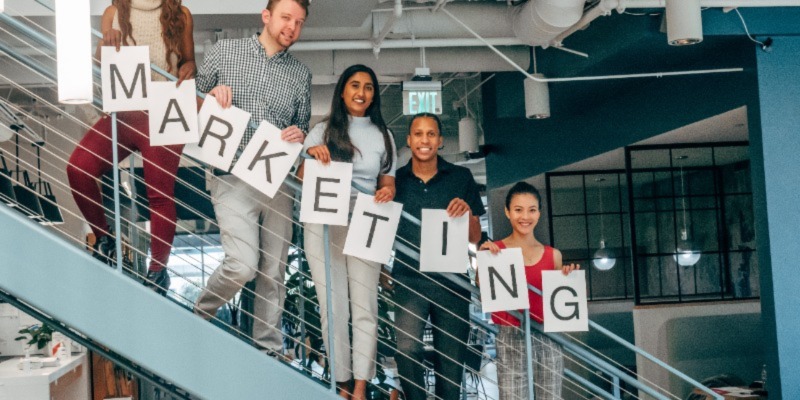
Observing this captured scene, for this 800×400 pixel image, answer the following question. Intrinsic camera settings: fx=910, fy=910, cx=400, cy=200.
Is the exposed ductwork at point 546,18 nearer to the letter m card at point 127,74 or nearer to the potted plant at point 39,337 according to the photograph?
the letter m card at point 127,74

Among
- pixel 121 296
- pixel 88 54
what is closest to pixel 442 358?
pixel 121 296

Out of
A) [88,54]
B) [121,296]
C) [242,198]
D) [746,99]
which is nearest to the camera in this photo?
[88,54]

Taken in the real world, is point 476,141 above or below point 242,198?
above

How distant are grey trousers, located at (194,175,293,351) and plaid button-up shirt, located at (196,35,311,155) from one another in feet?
0.67

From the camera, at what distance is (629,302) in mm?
10883

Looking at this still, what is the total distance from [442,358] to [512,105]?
5335 millimetres

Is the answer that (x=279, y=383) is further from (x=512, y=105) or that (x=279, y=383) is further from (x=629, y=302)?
(x=629, y=302)

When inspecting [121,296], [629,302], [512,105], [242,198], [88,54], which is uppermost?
[512,105]

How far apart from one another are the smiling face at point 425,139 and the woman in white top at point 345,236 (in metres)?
0.11

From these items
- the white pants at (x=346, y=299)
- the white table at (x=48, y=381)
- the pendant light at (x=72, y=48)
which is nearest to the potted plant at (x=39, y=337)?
the white table at (x=48, y=381)

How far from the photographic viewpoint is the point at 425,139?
3.56m

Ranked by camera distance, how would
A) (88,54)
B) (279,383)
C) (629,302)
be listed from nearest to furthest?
(88,54), (279,383), (629,302)

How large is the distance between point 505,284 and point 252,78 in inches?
48.3

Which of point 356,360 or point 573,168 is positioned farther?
point 573,168
